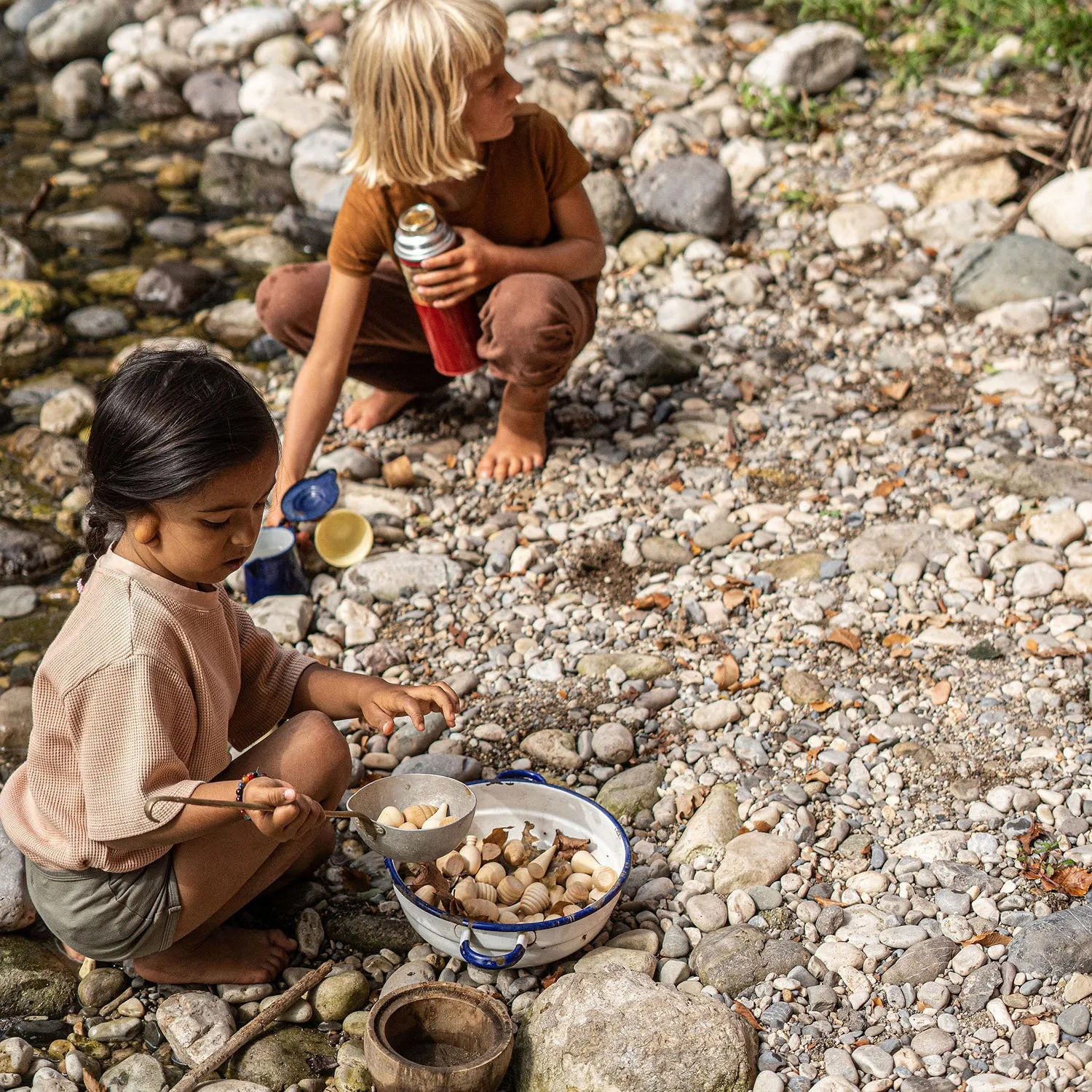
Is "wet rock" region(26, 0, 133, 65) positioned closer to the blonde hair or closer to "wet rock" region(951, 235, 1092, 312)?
the blonde hair

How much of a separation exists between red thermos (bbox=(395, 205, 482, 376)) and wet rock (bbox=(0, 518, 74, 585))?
1271 millimetres

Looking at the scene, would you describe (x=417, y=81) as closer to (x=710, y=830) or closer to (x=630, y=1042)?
(x=710, y=830)

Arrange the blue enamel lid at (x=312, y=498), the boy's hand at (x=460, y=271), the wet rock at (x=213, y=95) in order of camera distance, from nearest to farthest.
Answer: the boy's hand at (x=460, y=271)
the blue enamel lid at (x=312, y=498)
the wet rock at (x=213, y=95)

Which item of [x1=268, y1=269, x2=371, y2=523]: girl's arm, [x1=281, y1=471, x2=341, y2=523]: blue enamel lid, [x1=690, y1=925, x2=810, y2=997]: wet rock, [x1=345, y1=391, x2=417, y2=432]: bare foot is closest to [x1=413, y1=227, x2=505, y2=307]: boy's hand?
[x1=268, y1=269, x2=371, y2=523]: girl's arm

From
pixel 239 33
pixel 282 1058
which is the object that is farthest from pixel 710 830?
pixel 239 33

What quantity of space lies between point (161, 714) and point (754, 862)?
3.93 ft

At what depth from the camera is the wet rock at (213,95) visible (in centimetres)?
691

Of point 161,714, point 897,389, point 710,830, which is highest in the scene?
point 161,714

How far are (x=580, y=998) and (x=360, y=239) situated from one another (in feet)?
7.23

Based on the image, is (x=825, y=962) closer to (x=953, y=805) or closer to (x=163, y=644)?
(x=953, y=805)

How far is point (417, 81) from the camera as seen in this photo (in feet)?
10.2

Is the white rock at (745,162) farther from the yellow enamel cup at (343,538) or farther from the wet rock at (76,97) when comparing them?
the wet rock at (76,97)

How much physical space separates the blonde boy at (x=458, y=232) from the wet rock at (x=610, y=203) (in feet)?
4.15

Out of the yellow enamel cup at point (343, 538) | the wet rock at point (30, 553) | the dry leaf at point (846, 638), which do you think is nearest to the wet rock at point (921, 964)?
the dry leaf at point (846, 638)
